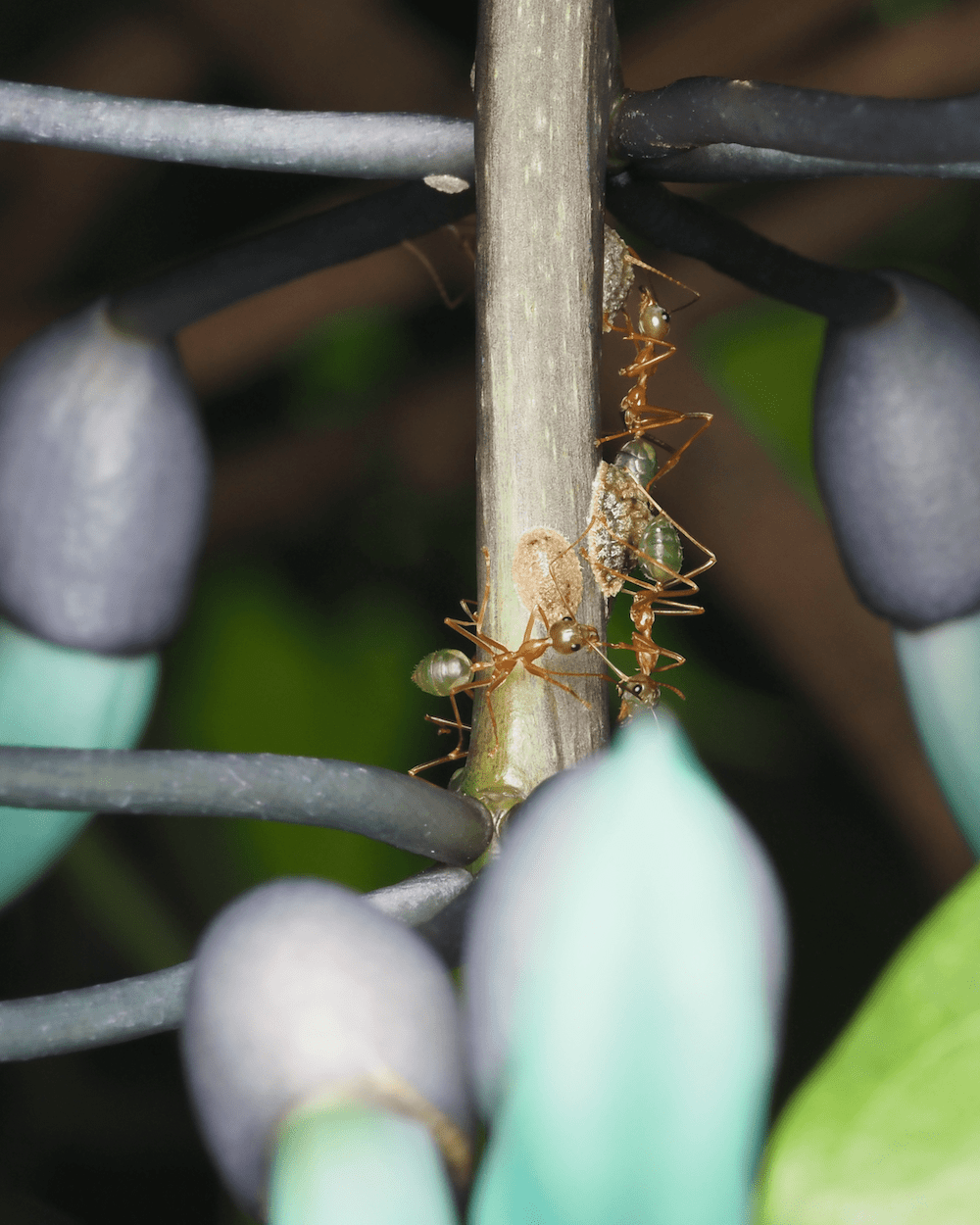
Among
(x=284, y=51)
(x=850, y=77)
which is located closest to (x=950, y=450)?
(x=850, y=77)

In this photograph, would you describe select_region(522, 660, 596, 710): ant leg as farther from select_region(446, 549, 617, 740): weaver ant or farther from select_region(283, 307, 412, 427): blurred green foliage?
select_region(283, 307, 412, 427): blurred green foliage

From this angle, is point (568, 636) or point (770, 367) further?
point (770, 367)

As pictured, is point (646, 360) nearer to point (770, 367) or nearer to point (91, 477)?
point (91, 477)

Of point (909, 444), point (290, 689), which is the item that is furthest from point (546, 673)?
point (290, 689)

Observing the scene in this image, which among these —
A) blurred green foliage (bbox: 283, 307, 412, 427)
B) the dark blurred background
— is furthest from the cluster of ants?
blurred green foliage (bbox: 283, 307, 412, 427)

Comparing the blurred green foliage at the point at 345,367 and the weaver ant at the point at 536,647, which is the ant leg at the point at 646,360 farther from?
the blurred green foliage at the point at 345,367
